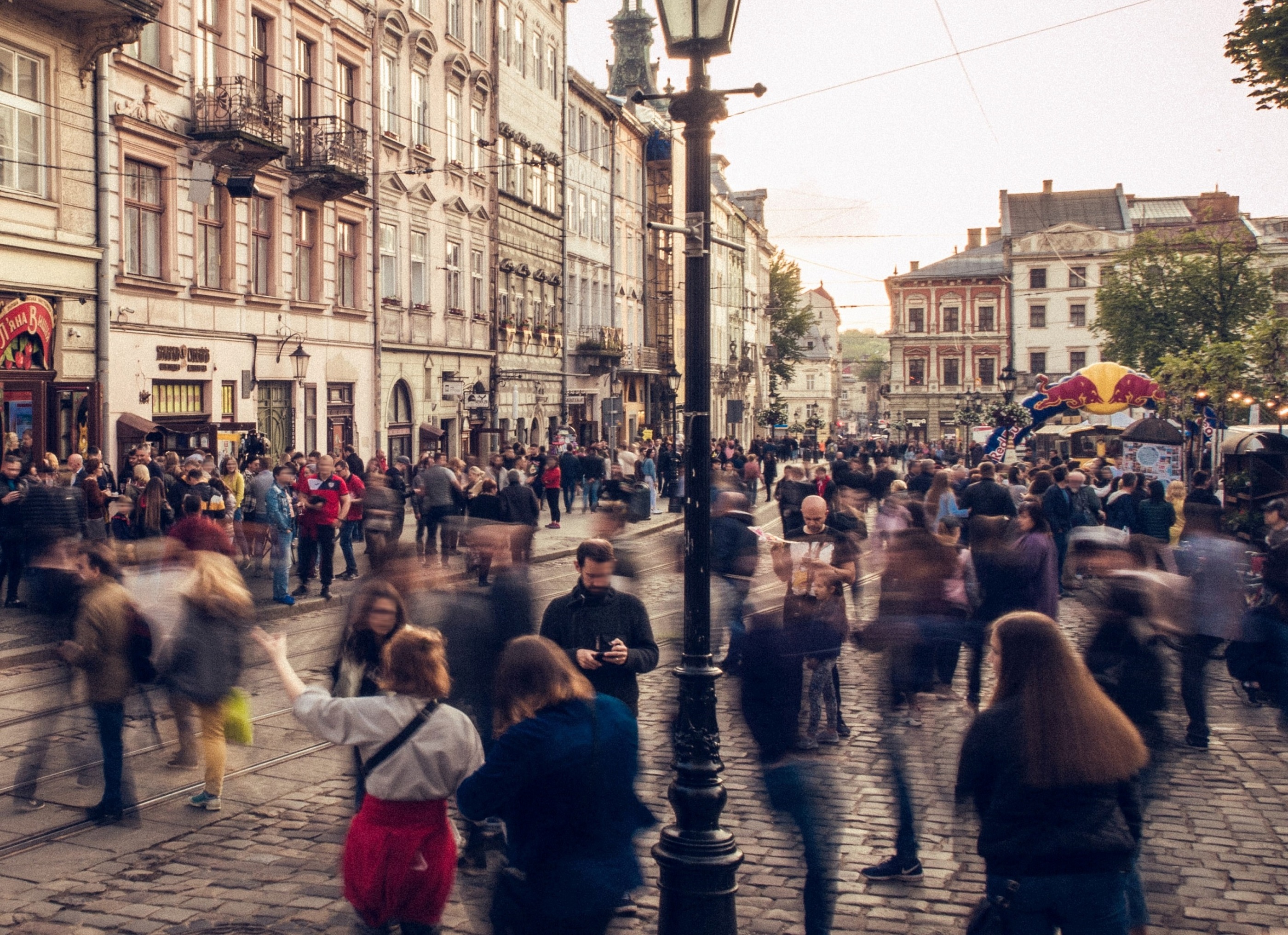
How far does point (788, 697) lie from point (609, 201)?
4842 centimetres

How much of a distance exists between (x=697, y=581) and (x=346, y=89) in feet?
87.7

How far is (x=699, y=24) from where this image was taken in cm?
551

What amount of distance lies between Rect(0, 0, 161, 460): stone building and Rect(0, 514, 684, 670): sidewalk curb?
6.42m

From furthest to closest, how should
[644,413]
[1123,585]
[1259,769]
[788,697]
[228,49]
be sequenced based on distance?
[644,413], [228,49], [1259,769], [1123,585], [788,697]

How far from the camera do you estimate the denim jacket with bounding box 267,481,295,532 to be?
15.4 m

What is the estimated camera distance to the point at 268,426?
1019 inches

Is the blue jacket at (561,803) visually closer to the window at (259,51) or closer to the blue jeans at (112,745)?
the blue jeans at (112,745)

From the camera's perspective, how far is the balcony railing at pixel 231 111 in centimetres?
2294

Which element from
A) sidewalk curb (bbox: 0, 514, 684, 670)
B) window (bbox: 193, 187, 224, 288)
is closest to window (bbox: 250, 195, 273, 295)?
window (bbox: 193, 187, 224, 288)

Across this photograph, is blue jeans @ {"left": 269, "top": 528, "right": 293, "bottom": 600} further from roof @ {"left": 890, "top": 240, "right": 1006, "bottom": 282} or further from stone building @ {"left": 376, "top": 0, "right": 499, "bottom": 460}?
roof @ {"left": 890, "top": 240, "right": 1006, "bottom": 282}

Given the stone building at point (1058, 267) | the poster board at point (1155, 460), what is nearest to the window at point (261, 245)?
the poster board at point (1155, 460)

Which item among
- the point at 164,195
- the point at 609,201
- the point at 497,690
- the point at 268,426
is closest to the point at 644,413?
the point at 609,201

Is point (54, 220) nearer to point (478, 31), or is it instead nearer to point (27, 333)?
point (27, 333)

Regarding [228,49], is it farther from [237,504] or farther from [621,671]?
[621,671]
